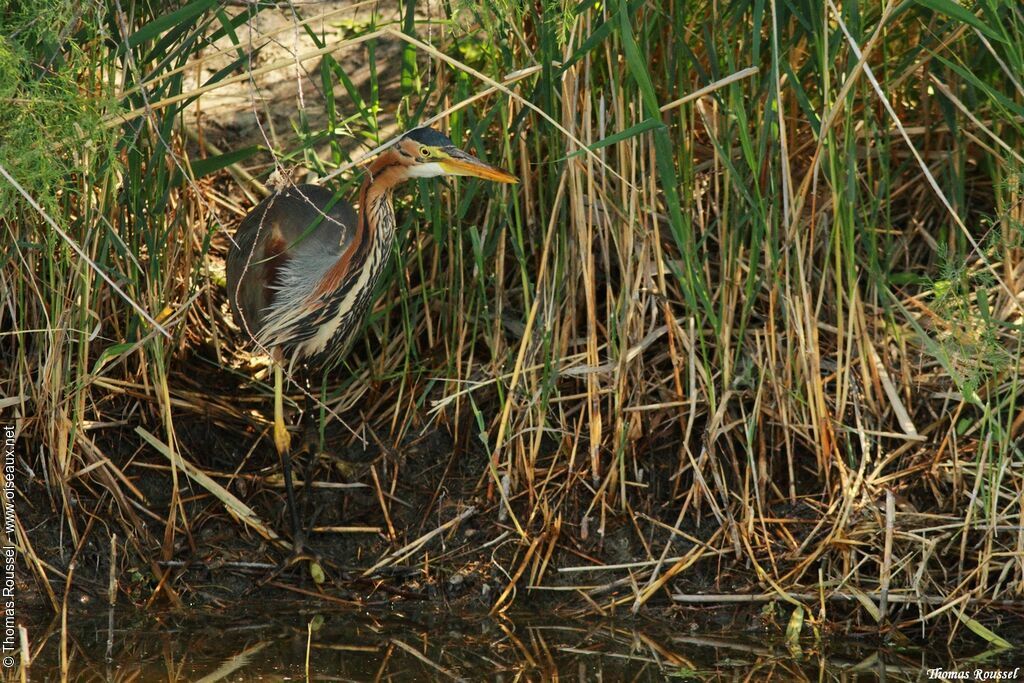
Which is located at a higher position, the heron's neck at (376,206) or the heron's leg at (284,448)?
the heron's neck at (376,206)

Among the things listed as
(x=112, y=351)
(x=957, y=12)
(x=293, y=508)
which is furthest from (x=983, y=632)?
(x=112, y=351)

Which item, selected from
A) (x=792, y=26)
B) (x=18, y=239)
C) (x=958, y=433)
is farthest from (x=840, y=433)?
(x=18, y=239)

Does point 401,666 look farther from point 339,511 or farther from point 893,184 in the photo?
point 893,184

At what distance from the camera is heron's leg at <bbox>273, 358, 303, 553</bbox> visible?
10.2ft

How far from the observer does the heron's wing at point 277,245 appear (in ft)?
11.0

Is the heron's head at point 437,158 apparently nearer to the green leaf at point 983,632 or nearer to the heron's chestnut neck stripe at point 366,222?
the heron's chestnut neck stripe at point 366,222

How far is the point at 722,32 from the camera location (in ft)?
9.68

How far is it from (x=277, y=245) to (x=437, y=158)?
603mm

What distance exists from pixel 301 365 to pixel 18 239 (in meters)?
0.84

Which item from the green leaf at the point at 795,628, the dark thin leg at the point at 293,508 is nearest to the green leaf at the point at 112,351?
the dark thin leg at the point at 293,508

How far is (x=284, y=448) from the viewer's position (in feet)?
10.6

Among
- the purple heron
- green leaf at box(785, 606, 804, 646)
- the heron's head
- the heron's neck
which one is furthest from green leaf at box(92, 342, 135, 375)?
green leaf at box(785, 606, 804, 646)

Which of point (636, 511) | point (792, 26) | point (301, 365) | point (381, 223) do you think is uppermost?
point (792, 26)

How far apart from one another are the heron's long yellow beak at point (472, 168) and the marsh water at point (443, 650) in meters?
1.04
